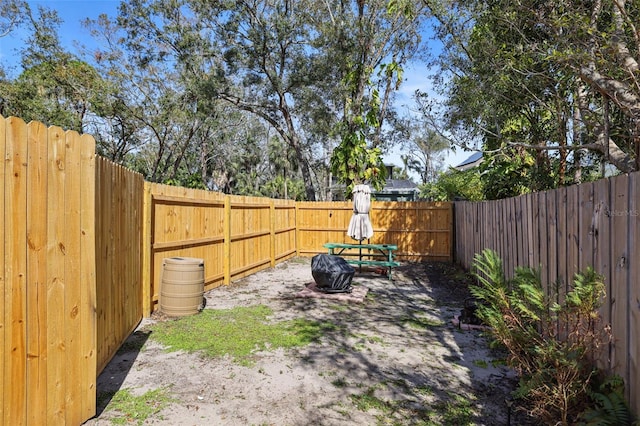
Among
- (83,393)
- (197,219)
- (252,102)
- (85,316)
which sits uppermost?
(252,102)

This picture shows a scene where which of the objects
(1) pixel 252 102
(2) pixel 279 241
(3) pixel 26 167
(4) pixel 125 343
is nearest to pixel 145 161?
(1) pixel 252 102

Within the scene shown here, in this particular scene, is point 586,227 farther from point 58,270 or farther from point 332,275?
point 332,275

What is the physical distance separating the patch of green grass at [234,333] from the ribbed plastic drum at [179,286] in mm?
177

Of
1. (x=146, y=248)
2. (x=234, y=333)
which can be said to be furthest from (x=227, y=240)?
(x=234, y=333)

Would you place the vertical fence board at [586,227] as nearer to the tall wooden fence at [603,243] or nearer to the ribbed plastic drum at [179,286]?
the tall wooden fence at [603,243]

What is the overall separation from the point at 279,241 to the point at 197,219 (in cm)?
464

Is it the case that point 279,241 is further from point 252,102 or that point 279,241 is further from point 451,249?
point 252,102

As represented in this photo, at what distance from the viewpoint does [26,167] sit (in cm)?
227

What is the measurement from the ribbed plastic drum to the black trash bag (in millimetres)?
2317

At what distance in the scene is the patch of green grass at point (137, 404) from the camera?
9.36ft

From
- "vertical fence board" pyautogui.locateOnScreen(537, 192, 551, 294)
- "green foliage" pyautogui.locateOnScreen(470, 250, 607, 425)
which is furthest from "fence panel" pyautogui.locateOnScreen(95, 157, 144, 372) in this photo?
"vertical fence board" pyautogui.locateOnScreen(537, 192, 551, 294)

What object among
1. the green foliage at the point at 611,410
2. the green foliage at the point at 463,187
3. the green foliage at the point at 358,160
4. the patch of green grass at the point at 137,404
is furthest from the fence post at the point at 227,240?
the green foliage at the point at 463,187

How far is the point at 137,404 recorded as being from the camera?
308cm

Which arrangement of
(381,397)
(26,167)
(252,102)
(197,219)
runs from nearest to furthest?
(26,167)
(381,397)
(197,219)
(252,102)
